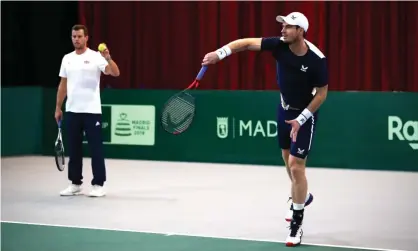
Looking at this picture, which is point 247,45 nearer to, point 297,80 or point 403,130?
point 297,80

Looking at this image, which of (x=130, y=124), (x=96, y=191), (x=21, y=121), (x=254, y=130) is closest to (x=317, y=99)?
(x=96, y=191)

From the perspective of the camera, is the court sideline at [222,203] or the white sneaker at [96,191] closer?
the court sideline at [222,203]

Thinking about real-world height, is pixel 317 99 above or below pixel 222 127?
above

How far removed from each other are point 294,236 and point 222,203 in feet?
7.78

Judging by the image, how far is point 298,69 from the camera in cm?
707

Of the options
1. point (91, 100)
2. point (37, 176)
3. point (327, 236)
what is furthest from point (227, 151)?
point (327, 236)

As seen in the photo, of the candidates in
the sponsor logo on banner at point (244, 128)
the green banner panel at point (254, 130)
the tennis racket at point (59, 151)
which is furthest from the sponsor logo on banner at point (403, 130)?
the tennis racket at point (59, 151)

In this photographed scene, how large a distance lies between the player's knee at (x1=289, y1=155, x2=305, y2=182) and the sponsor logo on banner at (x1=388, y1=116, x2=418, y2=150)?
532cm

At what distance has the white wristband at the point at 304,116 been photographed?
6.96 meters

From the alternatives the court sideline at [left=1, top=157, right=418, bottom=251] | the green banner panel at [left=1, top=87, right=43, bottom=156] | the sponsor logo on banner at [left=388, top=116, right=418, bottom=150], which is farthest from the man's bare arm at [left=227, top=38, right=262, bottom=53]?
the green banner panel at [left=1, top=87, right=43, bottom=156]

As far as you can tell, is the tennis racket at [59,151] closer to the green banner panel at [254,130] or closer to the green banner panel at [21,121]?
the green banner panel at [254,130]

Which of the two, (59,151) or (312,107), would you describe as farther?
(59,151)

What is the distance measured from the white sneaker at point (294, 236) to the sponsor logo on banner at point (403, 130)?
544 cm

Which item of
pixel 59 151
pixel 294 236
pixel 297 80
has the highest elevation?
pixel 297 80
